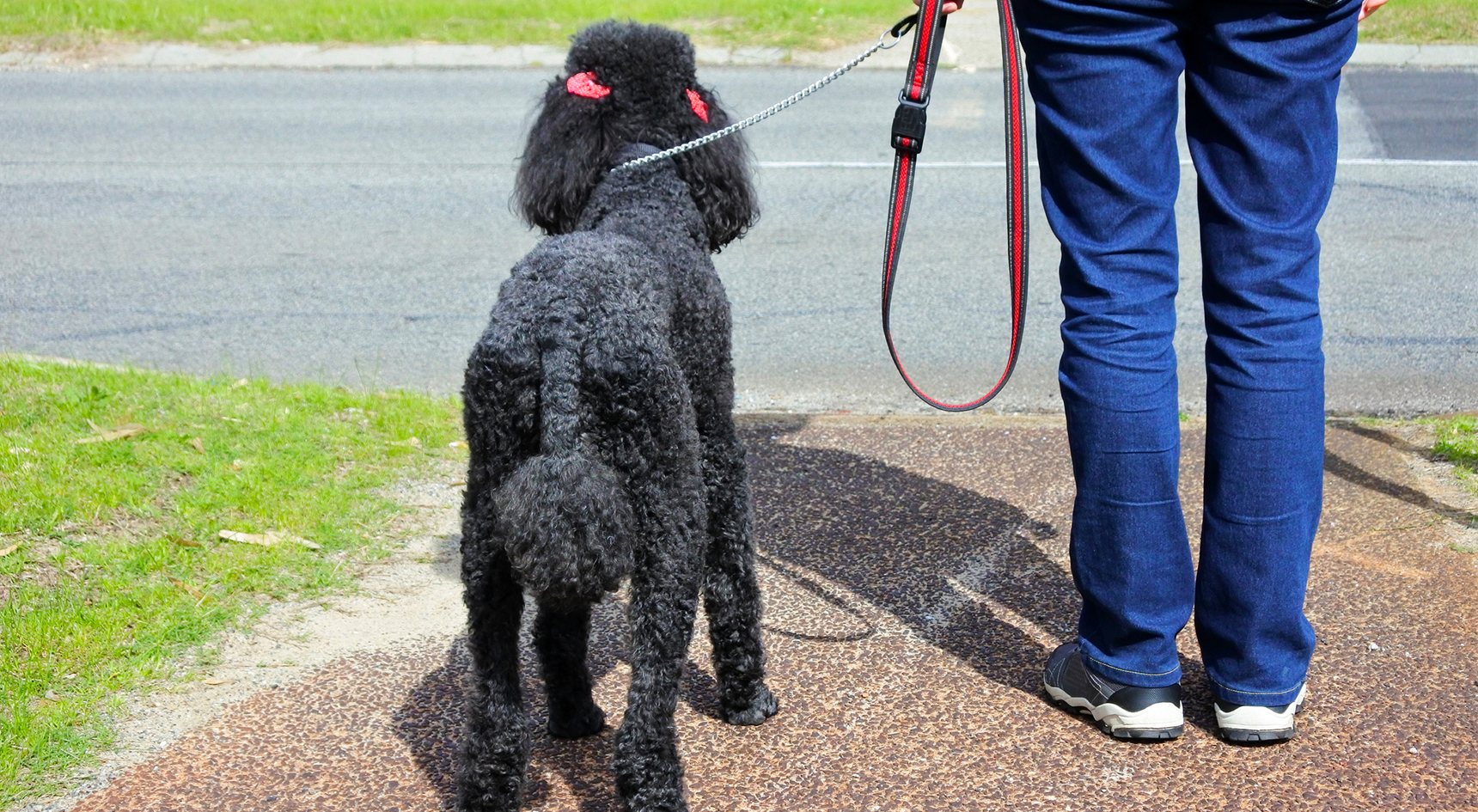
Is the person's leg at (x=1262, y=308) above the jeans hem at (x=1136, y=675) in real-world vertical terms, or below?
above

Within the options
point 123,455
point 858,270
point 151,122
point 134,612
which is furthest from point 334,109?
point 134,612

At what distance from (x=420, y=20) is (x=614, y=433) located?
39.6ft

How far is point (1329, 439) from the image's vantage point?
4.47 m

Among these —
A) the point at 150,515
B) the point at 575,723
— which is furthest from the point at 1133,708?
the point at 150,515

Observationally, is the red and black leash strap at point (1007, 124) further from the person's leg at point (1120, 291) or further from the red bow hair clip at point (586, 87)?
the red bow hair clip at point (586, 87)

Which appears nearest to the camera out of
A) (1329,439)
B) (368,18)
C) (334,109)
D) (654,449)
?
(654,449)

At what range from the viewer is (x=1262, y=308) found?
101 inches

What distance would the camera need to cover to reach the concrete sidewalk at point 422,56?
465 inches

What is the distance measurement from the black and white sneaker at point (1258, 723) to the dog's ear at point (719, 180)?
1.56 meters

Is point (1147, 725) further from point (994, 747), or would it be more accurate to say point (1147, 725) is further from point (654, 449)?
point (654, 449)

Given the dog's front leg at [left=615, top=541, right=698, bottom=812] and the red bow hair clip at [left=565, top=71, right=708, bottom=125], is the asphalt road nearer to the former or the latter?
the red bow hair clip at [left=565, top=71, right=708, bottom=125]

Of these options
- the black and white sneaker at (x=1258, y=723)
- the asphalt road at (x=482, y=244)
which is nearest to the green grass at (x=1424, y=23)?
the asphalt road at (x=482, y=244)

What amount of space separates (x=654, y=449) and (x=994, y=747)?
1062 mm

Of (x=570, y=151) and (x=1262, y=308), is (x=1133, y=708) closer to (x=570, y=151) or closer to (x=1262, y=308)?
(x=1262, y=308)
